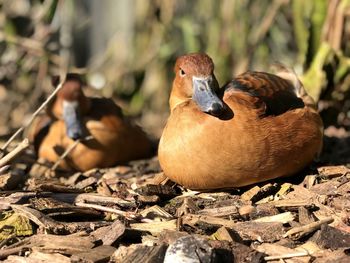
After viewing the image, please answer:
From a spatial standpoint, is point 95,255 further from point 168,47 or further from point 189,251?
point 168,47

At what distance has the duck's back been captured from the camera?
349 centimetres

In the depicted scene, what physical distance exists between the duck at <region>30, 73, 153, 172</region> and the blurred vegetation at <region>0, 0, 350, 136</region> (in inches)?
15.7

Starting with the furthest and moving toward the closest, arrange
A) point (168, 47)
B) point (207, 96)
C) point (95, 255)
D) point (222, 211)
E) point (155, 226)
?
1. point (168, 47)
2. point (207, 96)
3. point (222, 211)
4. point (155, 226)
5. point (95, 255)

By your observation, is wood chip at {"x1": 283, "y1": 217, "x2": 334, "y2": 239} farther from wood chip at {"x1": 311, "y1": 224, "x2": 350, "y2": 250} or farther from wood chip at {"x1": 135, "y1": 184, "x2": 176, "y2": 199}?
wood chip at {"x1": 135, "y1": 184, "x2": 176, "y2": 199}

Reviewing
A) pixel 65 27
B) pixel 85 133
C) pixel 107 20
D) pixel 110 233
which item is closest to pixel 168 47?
pixel 65 27

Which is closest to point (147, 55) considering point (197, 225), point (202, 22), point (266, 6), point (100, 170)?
point (202, 22)

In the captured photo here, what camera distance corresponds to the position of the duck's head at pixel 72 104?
193 inches

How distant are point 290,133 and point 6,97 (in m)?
4.19

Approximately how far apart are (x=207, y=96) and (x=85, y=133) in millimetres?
1635

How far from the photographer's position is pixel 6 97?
7.15 meters

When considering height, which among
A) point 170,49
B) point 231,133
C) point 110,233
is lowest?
point 110,233

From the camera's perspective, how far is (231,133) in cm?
348

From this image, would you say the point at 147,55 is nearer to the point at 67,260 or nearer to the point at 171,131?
the point at 171,131

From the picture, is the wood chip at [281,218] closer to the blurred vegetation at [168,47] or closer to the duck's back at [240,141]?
the duck's back at [240,141]
